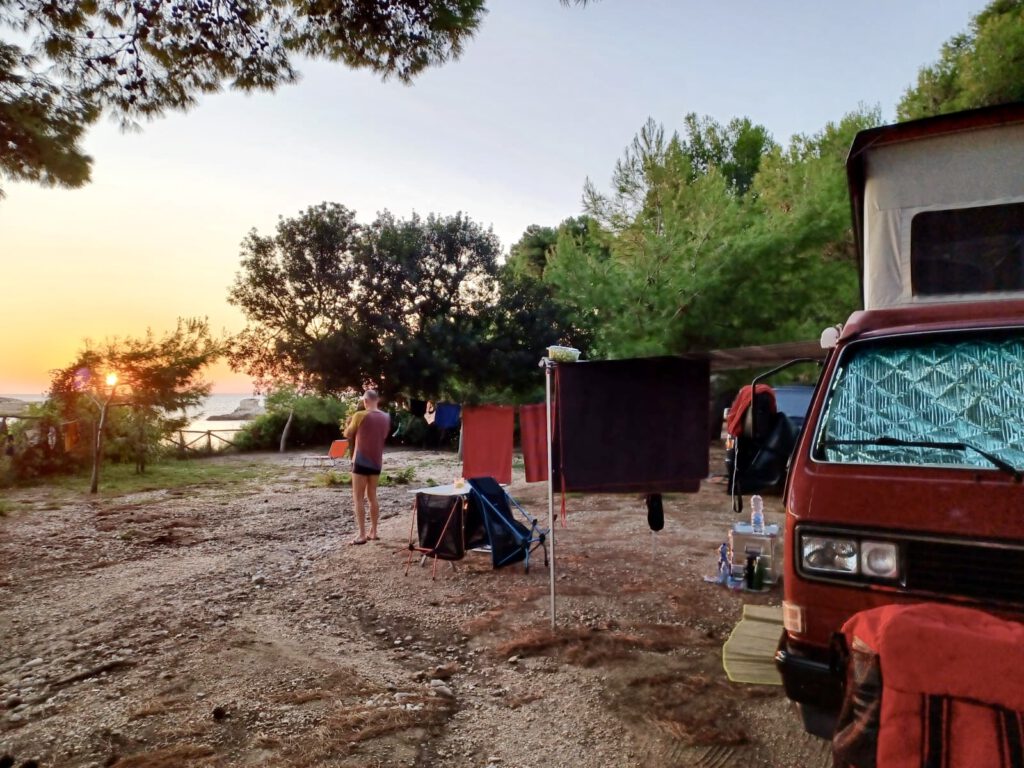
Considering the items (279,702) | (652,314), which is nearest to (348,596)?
(279,702)

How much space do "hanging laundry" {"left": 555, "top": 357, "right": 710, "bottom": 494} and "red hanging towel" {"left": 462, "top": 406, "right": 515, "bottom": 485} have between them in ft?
4.52

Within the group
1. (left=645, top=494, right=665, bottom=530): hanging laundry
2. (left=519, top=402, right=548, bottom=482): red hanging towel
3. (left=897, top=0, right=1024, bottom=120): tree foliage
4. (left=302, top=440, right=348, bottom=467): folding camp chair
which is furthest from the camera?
(left=302, top=440, right=348, bottom=467): folding camp chair

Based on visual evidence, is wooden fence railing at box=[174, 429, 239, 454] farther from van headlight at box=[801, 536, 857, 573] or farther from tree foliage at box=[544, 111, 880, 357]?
van headlight at box=[801, 536, 857, 573]

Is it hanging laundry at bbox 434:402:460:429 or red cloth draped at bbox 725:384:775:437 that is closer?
red cloth draped at bbox 725:384:775:437

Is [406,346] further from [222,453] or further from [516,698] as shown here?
[516,698]

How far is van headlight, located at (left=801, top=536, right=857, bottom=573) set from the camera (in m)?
2.46

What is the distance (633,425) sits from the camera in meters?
4.47

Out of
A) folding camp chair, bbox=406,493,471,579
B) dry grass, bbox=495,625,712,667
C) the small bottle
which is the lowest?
dry grass, bbox=495,625,712,667

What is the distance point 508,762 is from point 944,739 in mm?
1856

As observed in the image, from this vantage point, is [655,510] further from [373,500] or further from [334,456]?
[334,456]

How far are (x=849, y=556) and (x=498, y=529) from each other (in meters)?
4.09

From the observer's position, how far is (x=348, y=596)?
5492mm

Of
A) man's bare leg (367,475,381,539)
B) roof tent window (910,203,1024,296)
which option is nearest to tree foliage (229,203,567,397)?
man's bare leg (367,475,381,539)

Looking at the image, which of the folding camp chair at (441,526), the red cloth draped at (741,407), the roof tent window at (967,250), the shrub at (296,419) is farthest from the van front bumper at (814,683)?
the shrub at (296,419)
